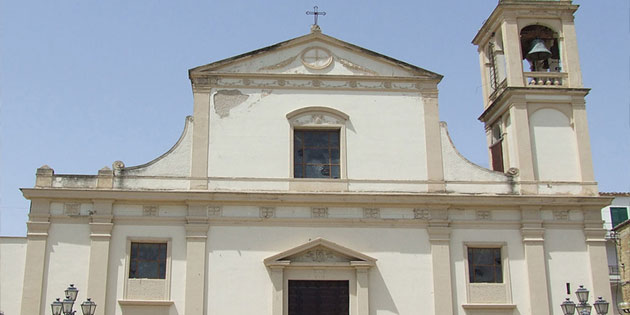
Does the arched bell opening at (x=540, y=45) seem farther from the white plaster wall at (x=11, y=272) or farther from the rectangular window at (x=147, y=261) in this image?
the white plaster wall at (x=11, y=272)

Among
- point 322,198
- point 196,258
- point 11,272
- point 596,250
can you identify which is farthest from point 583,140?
point 11,272

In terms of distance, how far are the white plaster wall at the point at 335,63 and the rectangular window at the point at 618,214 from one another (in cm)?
1726

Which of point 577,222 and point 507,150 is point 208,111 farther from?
point 577,222

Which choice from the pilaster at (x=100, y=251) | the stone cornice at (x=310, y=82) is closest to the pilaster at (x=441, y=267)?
the stone cornice at (x=310, y=82)

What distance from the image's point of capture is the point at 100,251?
1636 centimetres

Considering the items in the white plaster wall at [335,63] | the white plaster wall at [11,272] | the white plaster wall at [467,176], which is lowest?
the white plaster wall at [11,272]

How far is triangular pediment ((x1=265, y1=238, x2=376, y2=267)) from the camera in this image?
16.5 metres

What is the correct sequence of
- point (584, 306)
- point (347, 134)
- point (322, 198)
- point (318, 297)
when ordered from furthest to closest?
point (347, 134) < point (322, 198) < point (318, 297) < point (584, 306)

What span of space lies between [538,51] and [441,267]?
653cm

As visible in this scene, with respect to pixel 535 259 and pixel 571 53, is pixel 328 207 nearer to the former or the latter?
pixel 535 259

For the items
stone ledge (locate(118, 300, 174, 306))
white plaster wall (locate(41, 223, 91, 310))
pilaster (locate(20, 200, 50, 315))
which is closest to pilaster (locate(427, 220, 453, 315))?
stone ledge (locate(118, 300, 174, 306))

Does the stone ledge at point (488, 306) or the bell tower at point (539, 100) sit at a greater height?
the bell tower at point (539, 100)

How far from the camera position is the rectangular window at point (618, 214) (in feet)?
101

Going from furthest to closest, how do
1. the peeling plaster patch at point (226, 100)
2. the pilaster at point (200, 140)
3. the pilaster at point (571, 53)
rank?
the pilaster at point (571, 53)
the peeling plaster patch at point (226, 100)
the pilaster at point (200, 140)
